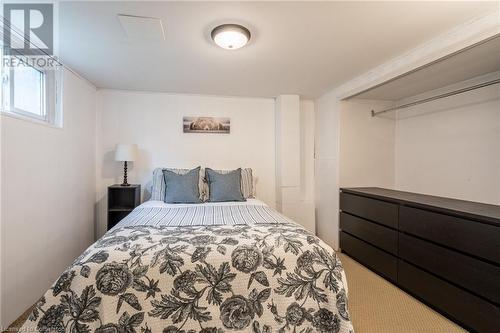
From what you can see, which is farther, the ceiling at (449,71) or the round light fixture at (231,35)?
the ceiling at (449,71)

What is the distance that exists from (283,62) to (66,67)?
7.02ft

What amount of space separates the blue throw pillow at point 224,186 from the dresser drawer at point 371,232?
130cm

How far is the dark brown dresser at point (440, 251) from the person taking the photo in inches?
61.6

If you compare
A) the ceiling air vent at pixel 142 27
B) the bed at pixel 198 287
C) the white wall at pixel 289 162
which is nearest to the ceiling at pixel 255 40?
the ceiling air vent at pixel 142 27

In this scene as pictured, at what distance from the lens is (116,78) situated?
9.16 ft

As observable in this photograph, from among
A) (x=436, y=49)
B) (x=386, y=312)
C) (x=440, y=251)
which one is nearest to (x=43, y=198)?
(x=386, y=312)

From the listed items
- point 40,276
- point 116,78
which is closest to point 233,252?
point 40,276

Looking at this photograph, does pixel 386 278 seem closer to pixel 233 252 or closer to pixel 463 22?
pixel 233 252

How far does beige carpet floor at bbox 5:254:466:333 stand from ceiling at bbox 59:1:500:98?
2.09 meters

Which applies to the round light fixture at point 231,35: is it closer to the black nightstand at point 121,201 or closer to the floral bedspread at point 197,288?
the floral bedspread at point 197,288

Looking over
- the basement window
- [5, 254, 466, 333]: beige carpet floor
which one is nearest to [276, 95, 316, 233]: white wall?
[5, 254, 466, 333]: beige carpet floor

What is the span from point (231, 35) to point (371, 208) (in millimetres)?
2159

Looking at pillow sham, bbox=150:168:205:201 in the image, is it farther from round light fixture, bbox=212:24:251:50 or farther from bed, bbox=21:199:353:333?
round light fixture, bbox=212:24:251:50

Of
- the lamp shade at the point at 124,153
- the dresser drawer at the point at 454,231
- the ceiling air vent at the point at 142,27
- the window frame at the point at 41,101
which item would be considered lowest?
the dresser drawer at the point at 454,231
